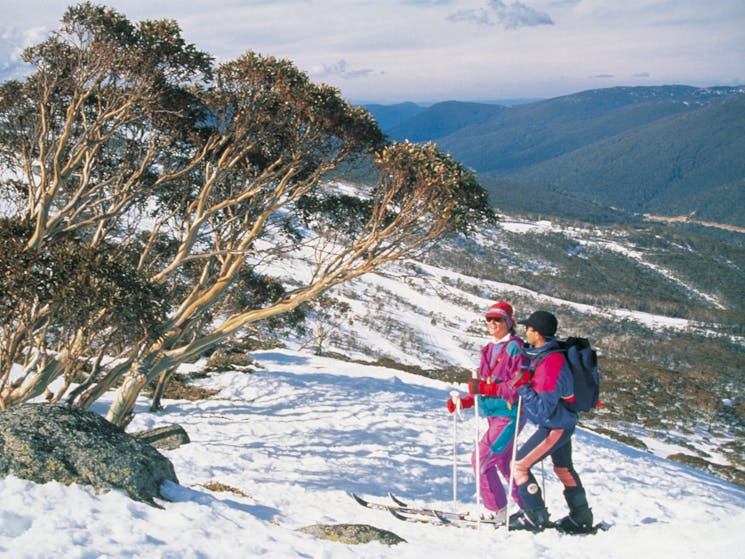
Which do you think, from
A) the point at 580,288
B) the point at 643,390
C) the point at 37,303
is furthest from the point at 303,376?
the point at 580,288

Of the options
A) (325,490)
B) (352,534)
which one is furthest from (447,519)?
(325,490)

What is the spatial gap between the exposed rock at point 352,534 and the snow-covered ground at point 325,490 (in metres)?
0.17

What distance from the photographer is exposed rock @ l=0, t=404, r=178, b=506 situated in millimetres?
5891

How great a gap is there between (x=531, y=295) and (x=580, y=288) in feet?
98.4

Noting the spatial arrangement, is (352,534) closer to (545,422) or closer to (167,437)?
(545,422)

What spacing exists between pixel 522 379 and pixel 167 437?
28.3 ft

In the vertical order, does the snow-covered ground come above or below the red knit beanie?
below

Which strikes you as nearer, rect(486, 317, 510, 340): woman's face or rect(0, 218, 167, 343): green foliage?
rect(486, 317, 510, 340): woman's face

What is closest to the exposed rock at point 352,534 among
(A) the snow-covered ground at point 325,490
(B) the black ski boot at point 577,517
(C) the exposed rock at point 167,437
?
(A) the snow-covered ground at point 325,490

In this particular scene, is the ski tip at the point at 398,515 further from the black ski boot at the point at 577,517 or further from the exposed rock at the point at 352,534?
the black ski boot at the point at 577,517

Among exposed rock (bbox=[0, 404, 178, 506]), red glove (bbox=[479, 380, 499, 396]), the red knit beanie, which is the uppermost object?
the red knit beanie

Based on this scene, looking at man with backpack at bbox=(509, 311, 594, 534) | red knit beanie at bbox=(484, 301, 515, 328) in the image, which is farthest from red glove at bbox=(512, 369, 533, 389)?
red knit beanie at bbox=(484, 301, 515, 328)

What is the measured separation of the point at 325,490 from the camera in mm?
9773

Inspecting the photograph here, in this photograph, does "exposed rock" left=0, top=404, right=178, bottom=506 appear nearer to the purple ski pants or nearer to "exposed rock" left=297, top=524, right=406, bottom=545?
"exposed rock" left=297, top=524, right=406, bottom=545
